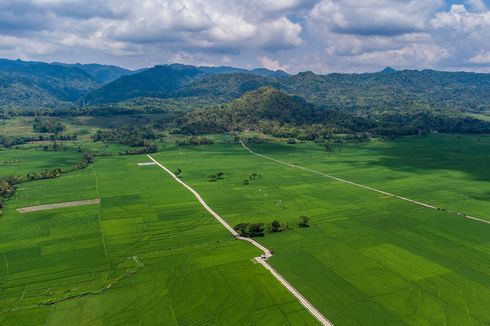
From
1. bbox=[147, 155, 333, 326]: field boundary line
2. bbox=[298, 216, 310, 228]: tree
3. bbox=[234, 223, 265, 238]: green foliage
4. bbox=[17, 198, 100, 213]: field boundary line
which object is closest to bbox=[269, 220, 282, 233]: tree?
bbox=[234, 223, 265, 238]: green foliage

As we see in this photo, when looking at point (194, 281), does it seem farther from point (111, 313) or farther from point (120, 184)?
point (120, 184)

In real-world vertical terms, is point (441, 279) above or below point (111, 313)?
above

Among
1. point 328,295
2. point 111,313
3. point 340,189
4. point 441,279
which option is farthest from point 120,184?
point 441,279

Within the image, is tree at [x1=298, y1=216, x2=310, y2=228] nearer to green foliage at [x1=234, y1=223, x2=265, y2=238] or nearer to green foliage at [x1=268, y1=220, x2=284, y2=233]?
green foliage at [x1=268, y1=220, x2=284, y2=233]

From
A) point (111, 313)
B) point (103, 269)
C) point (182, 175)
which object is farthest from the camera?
point (182, 175)

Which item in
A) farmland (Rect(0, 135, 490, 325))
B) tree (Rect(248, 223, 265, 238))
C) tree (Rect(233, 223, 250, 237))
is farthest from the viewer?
tree (Rect(233, 223, 250, 237))

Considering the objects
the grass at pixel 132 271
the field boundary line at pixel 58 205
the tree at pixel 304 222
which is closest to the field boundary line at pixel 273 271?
the grass at pixel 132 271

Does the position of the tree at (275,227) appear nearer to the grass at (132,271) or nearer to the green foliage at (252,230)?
the green foliage at (252,230)
